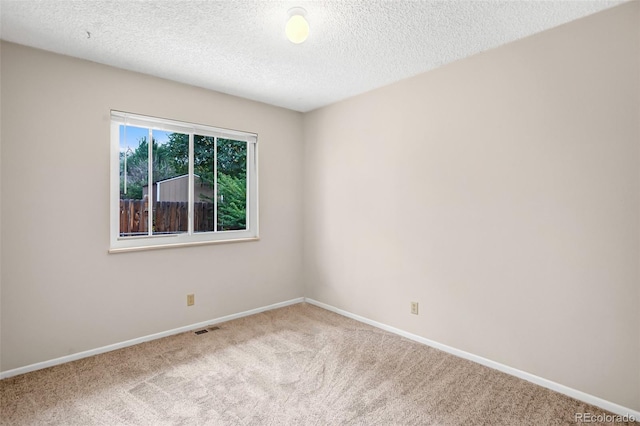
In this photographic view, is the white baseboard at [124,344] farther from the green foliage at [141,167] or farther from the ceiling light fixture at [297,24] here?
the ceiling light fixture at [297,24]

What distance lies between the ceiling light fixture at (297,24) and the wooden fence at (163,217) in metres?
2.05

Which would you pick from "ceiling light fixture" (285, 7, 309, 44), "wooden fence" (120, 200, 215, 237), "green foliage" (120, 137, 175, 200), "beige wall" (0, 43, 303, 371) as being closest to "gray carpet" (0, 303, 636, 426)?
"beige wall" (0, 43, 303, 371)

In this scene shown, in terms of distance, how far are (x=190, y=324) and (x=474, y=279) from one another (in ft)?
8.71

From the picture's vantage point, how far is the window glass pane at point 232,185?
143 inches

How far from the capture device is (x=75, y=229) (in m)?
2.65

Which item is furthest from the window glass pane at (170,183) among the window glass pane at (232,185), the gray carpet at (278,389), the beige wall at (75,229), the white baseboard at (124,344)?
the gray carpet at (278,389)

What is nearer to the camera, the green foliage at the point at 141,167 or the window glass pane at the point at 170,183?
the green foliage at the point at 141,167

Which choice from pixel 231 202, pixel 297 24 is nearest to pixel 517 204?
pixel 297 24

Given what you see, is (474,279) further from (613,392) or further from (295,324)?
(295,324)

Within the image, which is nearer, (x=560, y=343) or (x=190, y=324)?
(x=560, y=343)

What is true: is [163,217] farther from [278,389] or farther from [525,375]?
[525,375]

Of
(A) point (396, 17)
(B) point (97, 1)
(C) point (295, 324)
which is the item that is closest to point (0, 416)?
(C) point (295, 324)

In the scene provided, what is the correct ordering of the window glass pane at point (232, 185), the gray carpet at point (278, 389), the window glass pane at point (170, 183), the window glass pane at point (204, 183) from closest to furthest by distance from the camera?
the gray carpet at point (278, 389) → the window glass pane at point (170, 183) → the window glass pane at point (204, 183) → the window glass pane at point (232, 185)

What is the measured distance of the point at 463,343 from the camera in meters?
2.73
